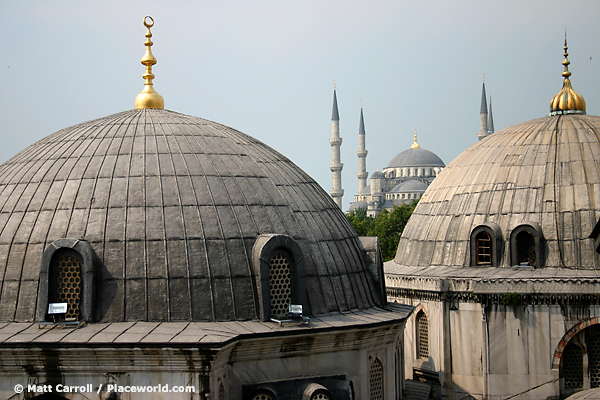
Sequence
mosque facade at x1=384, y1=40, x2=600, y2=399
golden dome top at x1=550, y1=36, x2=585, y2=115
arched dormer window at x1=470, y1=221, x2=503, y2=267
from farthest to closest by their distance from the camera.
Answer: golden dome top at x1=550, y1=36, x2=585, y2=115, arched dormer window at x1=470, y1=221, x2=503, y2=267, mosque facade at x1=384, y1=40, x2=600, y2=399

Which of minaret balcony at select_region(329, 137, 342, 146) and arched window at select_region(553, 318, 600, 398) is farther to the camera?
minaret balcony at select_region(329, 137, 342, 146)

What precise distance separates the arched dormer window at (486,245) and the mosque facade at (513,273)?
0.03 metres

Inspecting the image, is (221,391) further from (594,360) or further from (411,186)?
(411,186)

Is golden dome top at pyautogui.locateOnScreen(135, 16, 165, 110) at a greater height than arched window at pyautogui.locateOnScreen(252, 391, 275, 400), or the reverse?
golden dome top at pyautogui.locateOnScreen(135, 16, 165, 110)

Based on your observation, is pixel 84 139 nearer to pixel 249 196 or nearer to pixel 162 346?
pixel 249 196

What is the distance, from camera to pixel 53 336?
12.7 m

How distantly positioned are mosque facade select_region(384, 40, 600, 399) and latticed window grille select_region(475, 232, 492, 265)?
0.03 meters

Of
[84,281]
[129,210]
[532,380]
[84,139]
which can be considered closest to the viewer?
[84,281]

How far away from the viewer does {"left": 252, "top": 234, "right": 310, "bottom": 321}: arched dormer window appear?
1404 centimetres

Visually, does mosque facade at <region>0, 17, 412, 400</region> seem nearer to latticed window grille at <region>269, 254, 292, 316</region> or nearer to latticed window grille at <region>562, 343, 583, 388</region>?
latticed window grille at <region>269, 254, 292, 316</region>

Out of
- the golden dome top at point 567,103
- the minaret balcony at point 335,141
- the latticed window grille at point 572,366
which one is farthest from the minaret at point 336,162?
the latticed window grille at point 572,366

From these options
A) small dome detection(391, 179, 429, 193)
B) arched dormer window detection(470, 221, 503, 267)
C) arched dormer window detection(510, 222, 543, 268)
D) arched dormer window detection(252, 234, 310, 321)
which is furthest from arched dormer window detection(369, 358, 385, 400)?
small dome detection(391, 179, 429, 193)

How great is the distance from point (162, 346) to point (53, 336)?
2.06m

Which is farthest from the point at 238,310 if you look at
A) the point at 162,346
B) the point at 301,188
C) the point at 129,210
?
the point at 301,188
